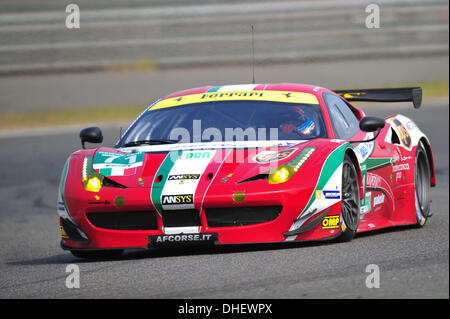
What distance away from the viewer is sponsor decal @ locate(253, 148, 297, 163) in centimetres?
636

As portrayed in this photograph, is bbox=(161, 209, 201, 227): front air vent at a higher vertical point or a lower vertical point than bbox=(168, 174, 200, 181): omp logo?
lower

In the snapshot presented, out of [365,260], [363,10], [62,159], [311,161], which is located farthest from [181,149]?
[363,10]

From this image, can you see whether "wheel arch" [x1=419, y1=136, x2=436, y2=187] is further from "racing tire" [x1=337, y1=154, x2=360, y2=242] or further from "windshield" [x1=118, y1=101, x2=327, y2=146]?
"racing tire" [x1=337, y1=154, x2=360, y2=242]

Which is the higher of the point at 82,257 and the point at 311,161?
the point at 311,161

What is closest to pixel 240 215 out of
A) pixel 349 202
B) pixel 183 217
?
pixel 183 217

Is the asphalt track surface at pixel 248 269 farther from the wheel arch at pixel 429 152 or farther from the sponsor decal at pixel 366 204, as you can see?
the wheel arch at pixel 429 152

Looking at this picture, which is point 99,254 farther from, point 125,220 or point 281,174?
point 281,174

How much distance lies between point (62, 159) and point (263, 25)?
964 cm

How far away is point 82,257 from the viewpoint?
6.94 meters
